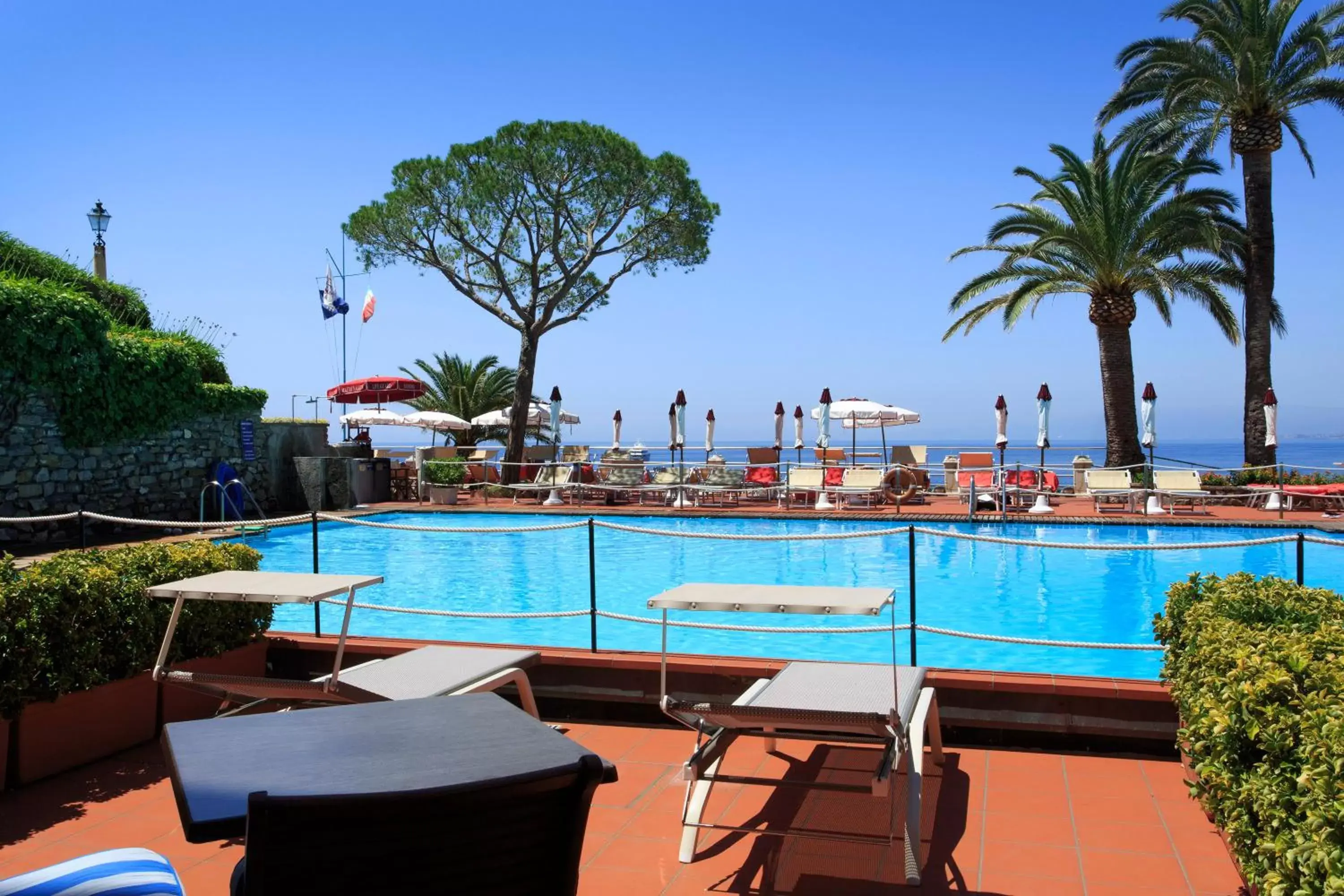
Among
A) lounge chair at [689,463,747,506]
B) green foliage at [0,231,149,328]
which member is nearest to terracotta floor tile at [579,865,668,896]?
lounge chair at [689,463,747,506]

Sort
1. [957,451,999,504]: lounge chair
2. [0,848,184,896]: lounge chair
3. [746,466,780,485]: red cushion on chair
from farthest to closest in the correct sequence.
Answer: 1. [746,466,780,485]: red cushion on chair
2. [957,451,999,504]: lounge chair
3. [0,848,184,896]: lounge chair

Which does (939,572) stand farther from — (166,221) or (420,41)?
(166,221)

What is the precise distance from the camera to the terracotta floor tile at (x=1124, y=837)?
341 centimetres

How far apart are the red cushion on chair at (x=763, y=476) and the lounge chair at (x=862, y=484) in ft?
7.00

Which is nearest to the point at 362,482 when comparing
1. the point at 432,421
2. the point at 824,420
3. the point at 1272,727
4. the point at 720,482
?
the point at 432,421

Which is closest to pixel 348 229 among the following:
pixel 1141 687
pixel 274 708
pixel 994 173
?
pixel 994 173

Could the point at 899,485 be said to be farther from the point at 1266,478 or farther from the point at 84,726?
the point at 84,726

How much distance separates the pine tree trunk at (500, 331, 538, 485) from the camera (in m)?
22.0

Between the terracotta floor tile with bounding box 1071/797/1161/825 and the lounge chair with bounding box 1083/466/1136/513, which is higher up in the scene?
the lounge chair with bounding box 1083/466/1136/513

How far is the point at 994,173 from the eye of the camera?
20.6 meters

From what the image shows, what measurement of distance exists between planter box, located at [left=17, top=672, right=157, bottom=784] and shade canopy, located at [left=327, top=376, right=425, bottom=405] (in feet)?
56.0

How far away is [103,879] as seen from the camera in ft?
6.16

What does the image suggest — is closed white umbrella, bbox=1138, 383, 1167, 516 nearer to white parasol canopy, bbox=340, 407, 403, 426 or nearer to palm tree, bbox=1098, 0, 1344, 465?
palm tree, bbox=1098, 0, 1344, 465

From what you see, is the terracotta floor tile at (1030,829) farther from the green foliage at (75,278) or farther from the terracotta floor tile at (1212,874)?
the green foliage at (75,278)
